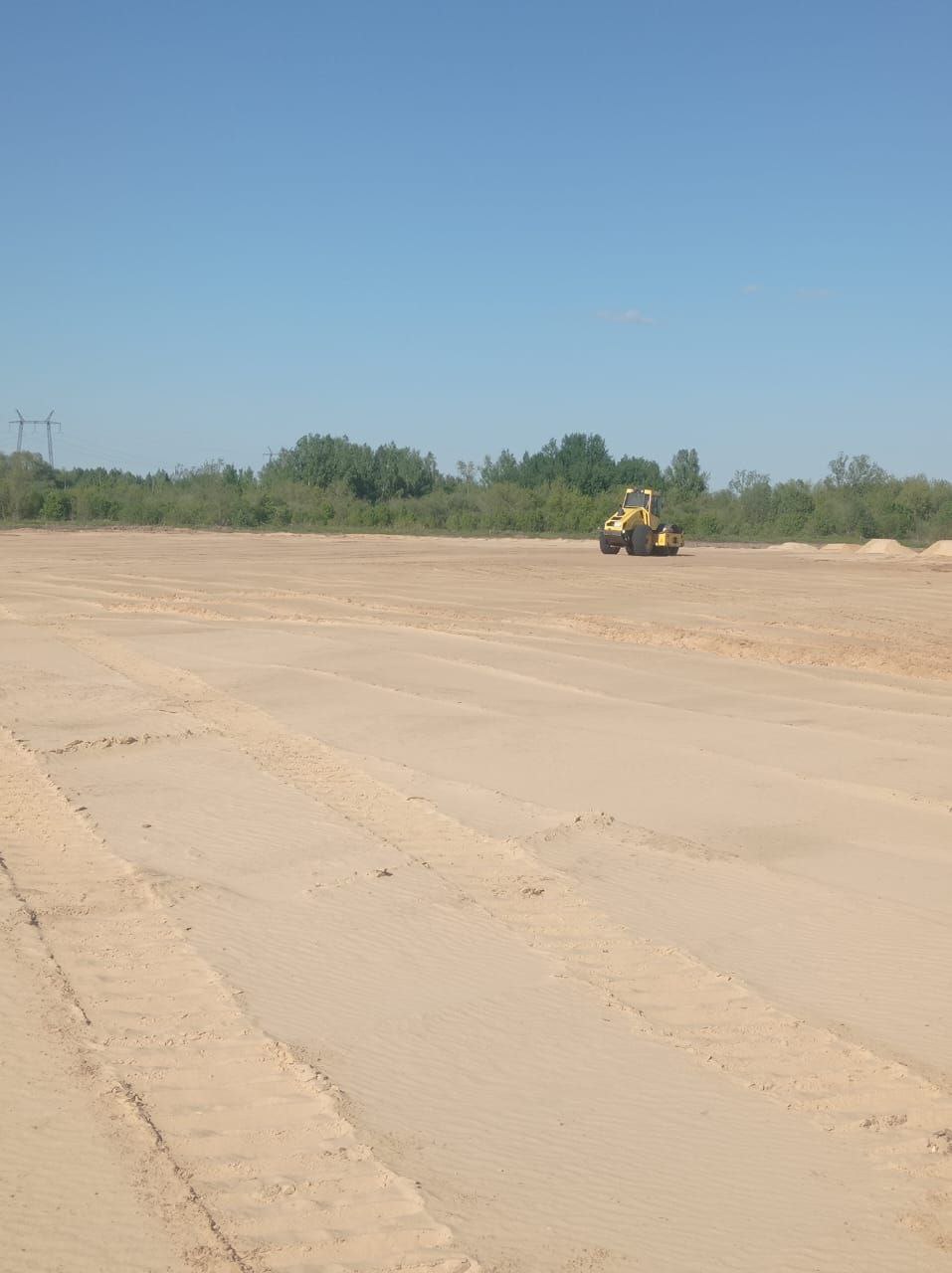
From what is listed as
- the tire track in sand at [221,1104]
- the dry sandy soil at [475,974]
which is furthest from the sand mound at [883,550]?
the tire track in sand at [221,1104]

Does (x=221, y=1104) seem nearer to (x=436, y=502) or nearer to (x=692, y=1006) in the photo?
(x=692, y=1006)

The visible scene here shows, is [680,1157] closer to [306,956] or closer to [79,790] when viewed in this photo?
[306,956]

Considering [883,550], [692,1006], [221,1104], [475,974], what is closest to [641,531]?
[883,550]

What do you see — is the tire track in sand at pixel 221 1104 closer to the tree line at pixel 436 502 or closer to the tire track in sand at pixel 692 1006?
the tire track in sand at pixel 692 1006

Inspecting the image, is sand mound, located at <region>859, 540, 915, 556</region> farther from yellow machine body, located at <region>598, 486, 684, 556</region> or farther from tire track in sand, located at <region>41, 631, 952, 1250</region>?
tire track in sand, located at <region>41, 631, 952, 1250</region>

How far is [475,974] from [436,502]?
242 ft

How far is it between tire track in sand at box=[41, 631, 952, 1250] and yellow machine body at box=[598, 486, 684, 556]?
28.4m

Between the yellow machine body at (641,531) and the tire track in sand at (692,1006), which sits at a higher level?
the yellow machine body at (641,531)

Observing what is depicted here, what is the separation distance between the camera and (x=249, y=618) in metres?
19.7

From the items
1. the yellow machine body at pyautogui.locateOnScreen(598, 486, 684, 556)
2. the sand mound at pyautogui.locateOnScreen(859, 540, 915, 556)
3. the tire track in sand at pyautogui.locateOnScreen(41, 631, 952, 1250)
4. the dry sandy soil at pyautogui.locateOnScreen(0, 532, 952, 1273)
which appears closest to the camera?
the dry sandy soil at pyautogui.locateOnScreen(0, 532, 952, 1273)

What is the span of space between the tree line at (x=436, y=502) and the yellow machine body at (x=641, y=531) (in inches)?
1058

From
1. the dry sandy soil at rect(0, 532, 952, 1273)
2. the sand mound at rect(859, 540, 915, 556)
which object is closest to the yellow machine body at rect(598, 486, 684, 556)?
the sand mound at rect(859, 540, 915, 556)

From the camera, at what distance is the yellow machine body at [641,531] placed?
121 feet

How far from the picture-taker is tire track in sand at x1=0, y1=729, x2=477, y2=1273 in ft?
12.3
